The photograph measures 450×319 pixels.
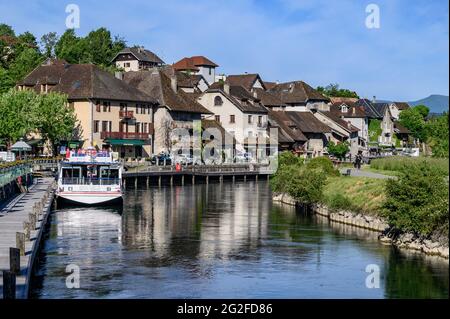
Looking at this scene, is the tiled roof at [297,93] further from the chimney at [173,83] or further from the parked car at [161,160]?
the parked car at [161,160]

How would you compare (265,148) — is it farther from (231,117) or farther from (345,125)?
(345,125)

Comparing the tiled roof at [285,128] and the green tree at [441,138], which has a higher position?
the tiled roof at [285,128]

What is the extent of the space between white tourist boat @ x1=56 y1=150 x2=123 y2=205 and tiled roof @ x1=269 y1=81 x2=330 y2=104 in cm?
8000

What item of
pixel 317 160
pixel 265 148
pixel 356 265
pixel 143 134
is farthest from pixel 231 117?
pixel 356 265

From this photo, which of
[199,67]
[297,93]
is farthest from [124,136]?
[199,67]

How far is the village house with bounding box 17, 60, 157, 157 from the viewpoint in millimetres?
103938

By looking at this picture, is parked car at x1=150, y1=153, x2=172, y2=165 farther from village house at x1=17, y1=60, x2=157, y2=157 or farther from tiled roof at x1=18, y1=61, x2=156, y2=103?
tiled roof at x1=18, y1=61, x2=156, y2=103

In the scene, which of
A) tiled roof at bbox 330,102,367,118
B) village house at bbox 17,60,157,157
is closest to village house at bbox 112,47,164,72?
tiled roof at bbox 330,102,367,118

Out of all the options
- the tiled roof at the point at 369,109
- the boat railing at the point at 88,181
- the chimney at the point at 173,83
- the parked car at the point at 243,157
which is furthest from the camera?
the tiled roof at the point at 369,109

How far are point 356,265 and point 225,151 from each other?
80.4 m

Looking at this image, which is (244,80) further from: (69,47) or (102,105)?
(102,105)

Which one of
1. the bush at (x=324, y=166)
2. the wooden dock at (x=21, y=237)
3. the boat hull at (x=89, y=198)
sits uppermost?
the bush at (x=324, y=166)

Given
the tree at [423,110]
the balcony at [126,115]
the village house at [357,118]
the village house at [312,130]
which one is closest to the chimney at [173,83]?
the balcony at [126,115]

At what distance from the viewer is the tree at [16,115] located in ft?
305
